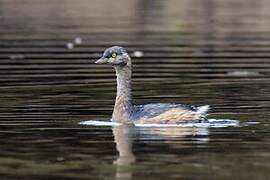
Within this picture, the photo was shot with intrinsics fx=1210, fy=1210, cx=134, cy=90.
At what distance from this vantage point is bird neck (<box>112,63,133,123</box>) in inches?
725

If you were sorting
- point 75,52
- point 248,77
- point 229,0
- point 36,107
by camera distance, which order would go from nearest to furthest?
1. point 36,107
2. point 248,77
3. point 75,52
4. point 229,0

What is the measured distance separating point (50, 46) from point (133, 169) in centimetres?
1886

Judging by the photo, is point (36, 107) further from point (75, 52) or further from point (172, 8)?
point (172, 8)

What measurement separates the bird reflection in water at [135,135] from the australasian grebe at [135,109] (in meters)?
0.27

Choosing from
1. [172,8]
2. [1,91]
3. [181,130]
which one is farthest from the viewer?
[172,8]

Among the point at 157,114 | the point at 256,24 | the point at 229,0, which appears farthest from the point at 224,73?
the point at 229,0

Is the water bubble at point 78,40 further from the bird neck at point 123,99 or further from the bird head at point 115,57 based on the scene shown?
the bird head at point 115,57

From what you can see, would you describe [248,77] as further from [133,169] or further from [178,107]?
[133,169]

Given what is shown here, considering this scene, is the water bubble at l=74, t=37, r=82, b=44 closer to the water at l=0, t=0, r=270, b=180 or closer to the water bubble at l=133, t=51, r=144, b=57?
the water at l=0, t=0, r=270, b=180

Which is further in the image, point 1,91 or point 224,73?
point 224,73

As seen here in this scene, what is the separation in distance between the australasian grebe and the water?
0.31 m

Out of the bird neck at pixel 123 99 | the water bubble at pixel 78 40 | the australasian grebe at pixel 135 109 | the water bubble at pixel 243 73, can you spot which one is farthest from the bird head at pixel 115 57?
the water bubble at pixel 78 40

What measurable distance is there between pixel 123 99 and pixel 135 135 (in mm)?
1782

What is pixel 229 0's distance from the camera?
179 feet
